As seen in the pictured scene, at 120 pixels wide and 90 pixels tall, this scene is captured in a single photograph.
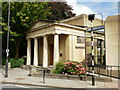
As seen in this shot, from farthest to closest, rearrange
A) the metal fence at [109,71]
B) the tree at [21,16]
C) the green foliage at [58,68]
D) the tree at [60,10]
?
the tree at [60,10] < the tree at [21,16] < the green foliage at [58,68] < the metal fence at [109,71]

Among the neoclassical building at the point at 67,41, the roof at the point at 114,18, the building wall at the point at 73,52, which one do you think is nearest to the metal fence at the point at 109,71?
the neoclassical building at the point at 67,41

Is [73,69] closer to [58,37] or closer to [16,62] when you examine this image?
[58,37]

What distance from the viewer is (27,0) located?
73.4 ft

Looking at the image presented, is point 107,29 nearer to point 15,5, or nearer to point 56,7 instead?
point 15,5

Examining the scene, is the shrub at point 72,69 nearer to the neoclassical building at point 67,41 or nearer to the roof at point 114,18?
the neoclassical building at point 67,41

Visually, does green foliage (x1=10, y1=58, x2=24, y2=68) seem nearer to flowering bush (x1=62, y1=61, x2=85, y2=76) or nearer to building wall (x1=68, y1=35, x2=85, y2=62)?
building wall (x1=68, y1=35, x2=85, y2=62)

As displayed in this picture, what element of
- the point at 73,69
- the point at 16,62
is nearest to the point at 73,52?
the point at 73,69

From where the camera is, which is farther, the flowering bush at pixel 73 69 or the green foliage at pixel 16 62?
the green foliage at pixel 16 62

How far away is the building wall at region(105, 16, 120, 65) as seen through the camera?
13.9 m

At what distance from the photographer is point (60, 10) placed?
30.1 metres

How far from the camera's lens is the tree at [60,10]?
1182 inches

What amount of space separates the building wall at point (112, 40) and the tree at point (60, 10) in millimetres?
16845

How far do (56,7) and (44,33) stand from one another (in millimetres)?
13426

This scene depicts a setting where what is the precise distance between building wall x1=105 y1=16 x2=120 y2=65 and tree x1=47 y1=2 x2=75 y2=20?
16.8 m
